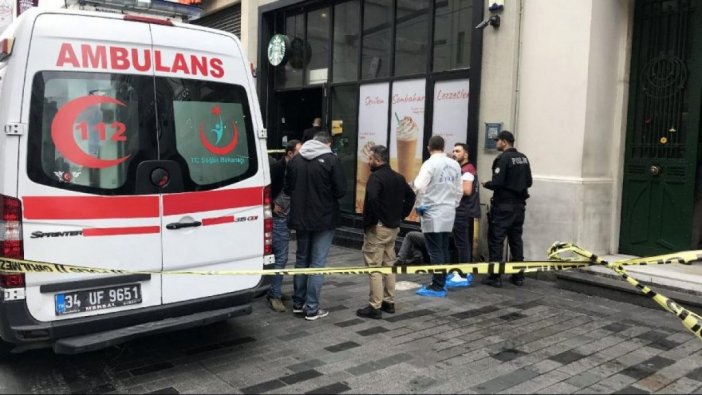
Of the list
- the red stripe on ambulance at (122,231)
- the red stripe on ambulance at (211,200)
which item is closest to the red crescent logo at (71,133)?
the red stripe on ambulance at (122,231)

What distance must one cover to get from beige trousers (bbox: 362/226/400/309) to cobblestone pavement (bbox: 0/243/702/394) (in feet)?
0.72

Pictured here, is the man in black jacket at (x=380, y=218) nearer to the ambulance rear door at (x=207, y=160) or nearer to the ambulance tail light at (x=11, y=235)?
the ambulance rear door at (x=207, y=160)

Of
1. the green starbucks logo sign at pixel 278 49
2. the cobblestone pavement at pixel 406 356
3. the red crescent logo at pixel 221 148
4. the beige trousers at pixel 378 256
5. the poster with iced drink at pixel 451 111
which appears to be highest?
the green starbucks logo sign at pixel 278 49

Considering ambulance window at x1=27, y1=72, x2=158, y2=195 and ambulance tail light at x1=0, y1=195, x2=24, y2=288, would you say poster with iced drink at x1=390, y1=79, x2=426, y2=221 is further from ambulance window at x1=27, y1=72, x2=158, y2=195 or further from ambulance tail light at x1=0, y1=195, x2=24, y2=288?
ambulance tail light at x1=0, y1=195, x2=24, y2=288

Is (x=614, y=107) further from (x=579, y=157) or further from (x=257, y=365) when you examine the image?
(x=257, y=365)

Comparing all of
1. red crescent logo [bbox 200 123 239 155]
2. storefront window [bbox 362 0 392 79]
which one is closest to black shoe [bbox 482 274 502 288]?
red crescent logo [bbox 200 123 239 155]

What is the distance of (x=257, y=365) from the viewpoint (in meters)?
4.42

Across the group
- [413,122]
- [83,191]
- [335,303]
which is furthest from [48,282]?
[413,122]

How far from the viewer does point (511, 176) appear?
684 centimetres

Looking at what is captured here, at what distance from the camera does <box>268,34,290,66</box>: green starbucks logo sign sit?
11789 mm

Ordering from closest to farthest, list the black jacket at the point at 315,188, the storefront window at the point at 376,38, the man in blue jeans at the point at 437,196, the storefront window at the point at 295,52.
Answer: the black jacket at the point at 315,188 → the man in blue jeans at the point at 437,196 → the storefront window at the point at 376,38 → the storefront window at the point at 295,52

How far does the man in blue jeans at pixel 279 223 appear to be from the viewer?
591cm

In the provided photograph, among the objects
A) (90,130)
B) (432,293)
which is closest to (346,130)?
(432,293)

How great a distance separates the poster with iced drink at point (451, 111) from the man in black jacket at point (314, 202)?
10.6 feet
